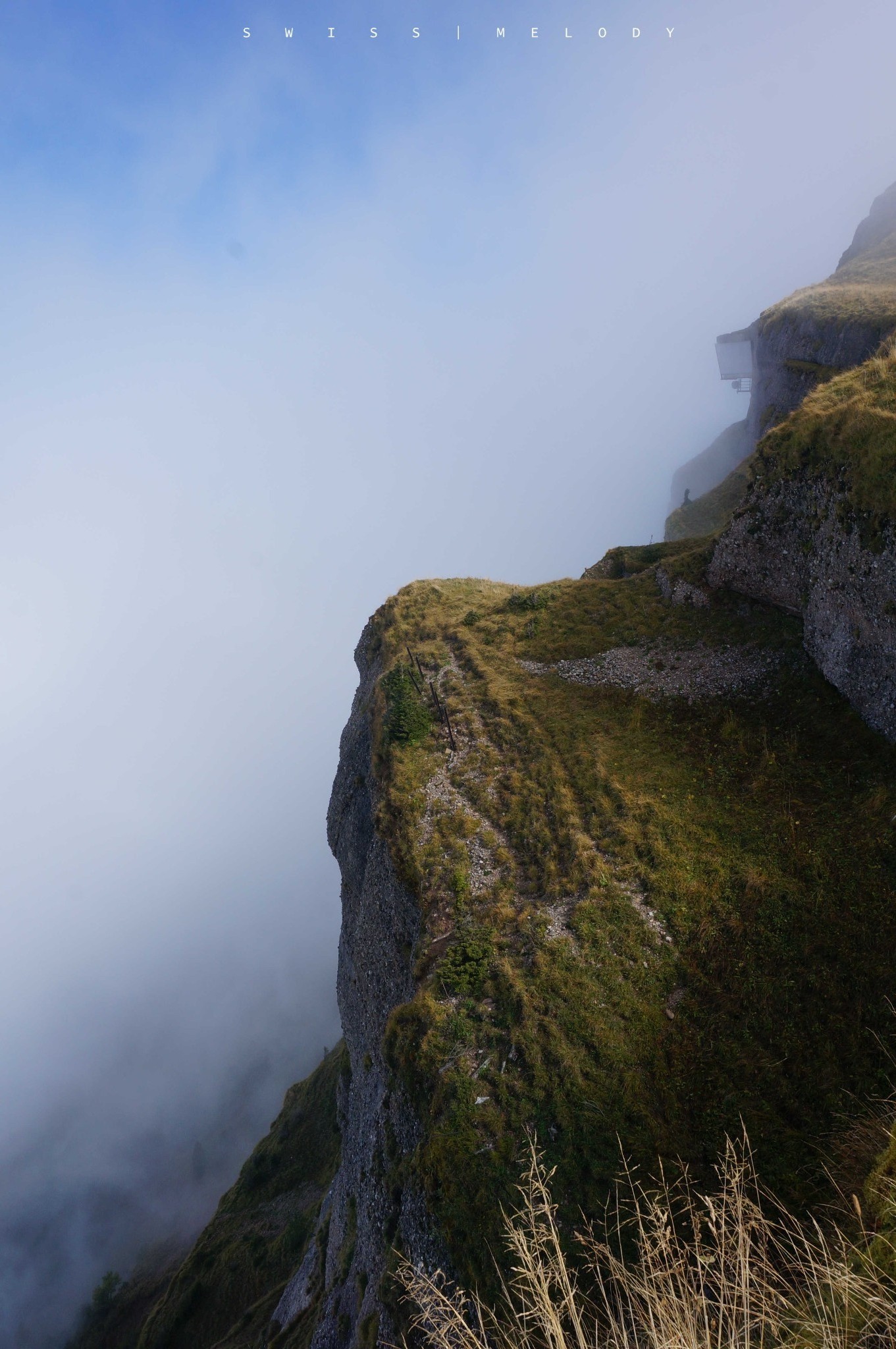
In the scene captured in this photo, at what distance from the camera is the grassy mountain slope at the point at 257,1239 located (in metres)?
46.0

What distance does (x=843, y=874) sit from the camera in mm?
19422

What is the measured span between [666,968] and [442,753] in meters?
16.1

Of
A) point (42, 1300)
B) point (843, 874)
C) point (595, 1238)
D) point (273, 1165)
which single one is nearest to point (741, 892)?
point (843, 874)

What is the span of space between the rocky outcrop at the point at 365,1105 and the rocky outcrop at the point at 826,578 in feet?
74.1

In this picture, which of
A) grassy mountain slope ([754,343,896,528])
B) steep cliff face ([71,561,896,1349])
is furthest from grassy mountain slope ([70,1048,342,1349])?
grassy mountain slope ([754,343,896,528])

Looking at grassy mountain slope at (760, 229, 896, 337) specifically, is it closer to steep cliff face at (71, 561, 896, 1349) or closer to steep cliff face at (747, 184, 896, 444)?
steep cliff face at (747, 184, 896, 444)

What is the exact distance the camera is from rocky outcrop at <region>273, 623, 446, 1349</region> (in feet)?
70.3

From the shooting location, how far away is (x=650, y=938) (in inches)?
811

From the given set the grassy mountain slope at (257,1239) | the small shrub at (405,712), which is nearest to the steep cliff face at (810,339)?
the small shrub at (405,712)

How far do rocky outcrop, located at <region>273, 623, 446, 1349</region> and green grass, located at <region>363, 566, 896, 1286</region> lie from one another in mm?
2679

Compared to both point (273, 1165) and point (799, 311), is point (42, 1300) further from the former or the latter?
point (799, 311)

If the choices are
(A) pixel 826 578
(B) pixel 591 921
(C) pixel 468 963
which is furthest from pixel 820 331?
(C) pixel 468 963

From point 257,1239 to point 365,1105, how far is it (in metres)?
37.7

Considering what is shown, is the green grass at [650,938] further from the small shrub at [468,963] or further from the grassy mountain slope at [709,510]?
the grassy mountain slope at [709,510]
